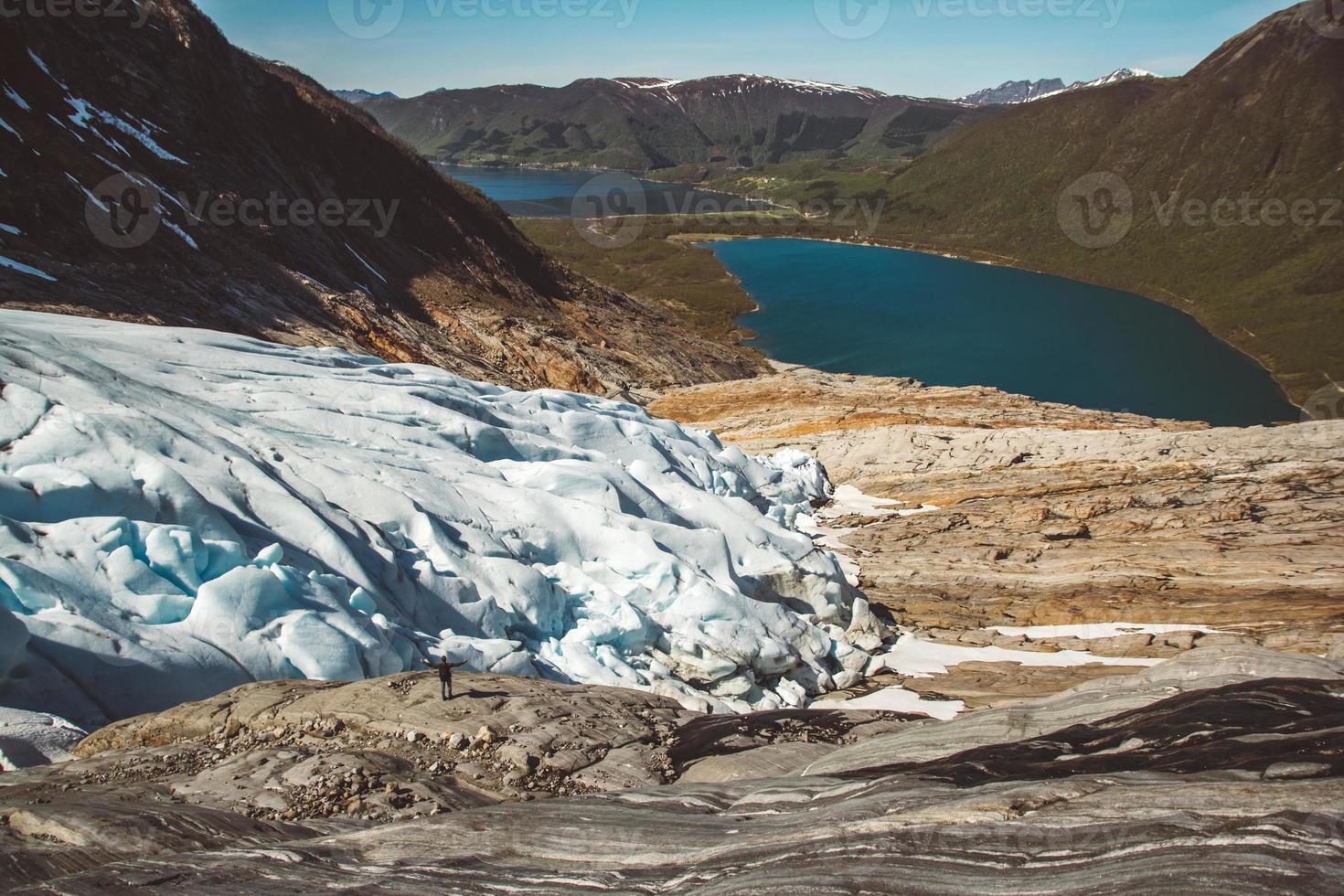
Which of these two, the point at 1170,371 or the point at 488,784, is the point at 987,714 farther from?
the point at 1170,371

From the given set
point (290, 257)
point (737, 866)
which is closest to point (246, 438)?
point (737, 866)

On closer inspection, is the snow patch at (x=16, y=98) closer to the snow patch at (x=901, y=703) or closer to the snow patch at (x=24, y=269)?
the snow patch at (x=24, y=269)

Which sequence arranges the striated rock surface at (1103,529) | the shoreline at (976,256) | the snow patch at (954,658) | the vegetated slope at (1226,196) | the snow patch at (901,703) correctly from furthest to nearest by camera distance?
the vegetated slope at (1226,196) < the shoreline at (976,256) < the striated rock surface at (1103,529) < the snow patch at (954,658) < the snow patch at (901,703)

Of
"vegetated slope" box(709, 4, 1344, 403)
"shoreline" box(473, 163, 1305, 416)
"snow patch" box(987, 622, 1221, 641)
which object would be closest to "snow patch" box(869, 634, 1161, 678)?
"snow patch" box(987, 622, 1221, 641)

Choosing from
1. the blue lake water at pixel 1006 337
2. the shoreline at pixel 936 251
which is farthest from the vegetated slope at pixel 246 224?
the shoreline at pixel 936 251

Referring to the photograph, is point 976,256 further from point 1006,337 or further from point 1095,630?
point 1095,630

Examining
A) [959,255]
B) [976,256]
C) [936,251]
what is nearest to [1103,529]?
[959,255]
